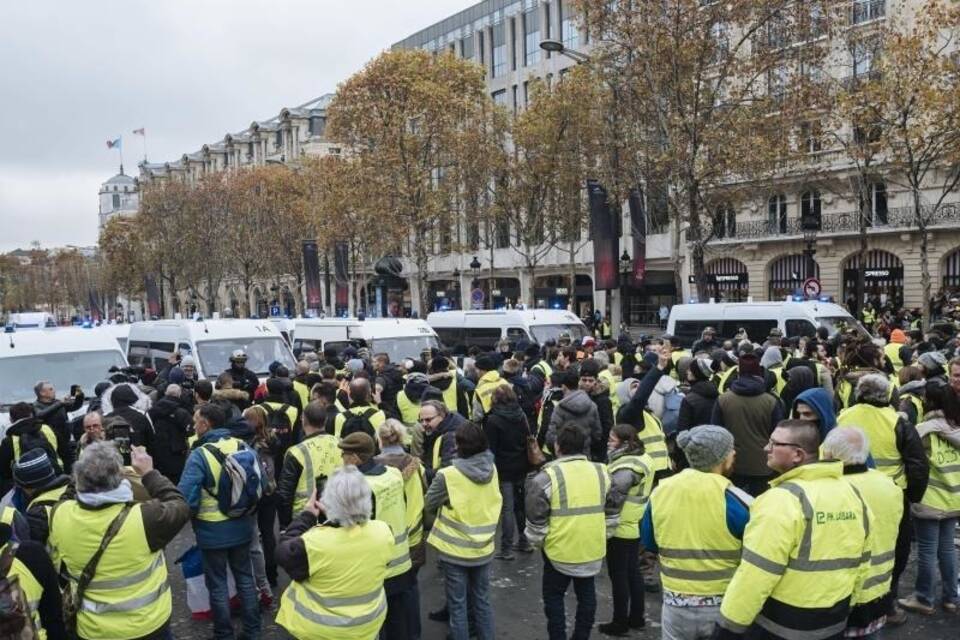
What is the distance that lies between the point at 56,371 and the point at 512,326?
11.0 meters

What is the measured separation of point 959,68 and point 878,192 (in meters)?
13.1

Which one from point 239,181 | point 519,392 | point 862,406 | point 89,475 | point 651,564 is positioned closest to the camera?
point 89,475

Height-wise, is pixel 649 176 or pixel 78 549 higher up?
pixel 649 176

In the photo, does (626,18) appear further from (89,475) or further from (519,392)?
(89,475)

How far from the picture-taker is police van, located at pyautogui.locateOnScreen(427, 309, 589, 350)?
1978 cm

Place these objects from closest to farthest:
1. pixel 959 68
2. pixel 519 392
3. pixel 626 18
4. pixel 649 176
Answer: pixel 519 392
pixel 959 68
pixel 626 18
pixel 649 176

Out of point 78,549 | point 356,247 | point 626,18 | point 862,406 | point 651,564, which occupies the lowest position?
point 651,564

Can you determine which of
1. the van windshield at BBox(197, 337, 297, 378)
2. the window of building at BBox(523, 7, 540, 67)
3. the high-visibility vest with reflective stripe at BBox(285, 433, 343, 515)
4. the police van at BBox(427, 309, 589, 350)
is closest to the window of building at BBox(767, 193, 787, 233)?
the window of building at BBox(523, 7, 540, 67)

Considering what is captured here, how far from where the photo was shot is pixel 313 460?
19.4 feet

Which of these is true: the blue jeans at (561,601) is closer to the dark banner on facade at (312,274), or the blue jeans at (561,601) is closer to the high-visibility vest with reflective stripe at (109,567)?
the high-visibility vest with reflective stripe at (109,567)

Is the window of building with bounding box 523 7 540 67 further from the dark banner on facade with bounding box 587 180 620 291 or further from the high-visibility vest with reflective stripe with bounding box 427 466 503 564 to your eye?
the high-visibility vest with reflective stripe with bounding box 427 466 503 564

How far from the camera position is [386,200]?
1383 inches

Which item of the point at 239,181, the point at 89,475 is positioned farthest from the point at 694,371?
the point at 239,181

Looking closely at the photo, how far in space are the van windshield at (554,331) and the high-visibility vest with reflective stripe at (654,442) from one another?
41.7 ft
